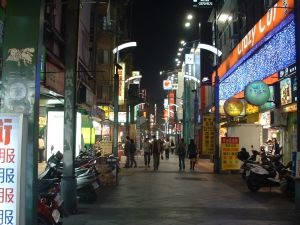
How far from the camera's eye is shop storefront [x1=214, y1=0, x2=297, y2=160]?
62.1 ft

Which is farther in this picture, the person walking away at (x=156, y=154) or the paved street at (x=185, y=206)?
the person walking away at (x=156, y=154)

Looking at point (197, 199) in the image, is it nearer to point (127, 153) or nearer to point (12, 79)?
point (12, 79)

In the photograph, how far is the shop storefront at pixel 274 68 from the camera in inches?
745

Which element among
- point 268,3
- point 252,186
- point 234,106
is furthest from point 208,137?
point 252,186

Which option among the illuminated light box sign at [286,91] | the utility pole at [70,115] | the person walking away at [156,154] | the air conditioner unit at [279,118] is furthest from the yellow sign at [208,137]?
the utility pole at [70,115]

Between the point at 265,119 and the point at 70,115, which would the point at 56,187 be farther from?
the point at 265,119

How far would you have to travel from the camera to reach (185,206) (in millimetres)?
12594

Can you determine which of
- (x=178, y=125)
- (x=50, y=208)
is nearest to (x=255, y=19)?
(x=50, y=208)

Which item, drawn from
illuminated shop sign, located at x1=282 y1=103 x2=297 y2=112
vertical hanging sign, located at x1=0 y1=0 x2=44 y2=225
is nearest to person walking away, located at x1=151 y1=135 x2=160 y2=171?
illuminated shop sign, located at x1=282 y1=103 x2=297 y2=112

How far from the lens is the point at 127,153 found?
27750 mm

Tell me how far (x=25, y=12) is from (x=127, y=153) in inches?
858

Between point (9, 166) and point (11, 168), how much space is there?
0.03 metres

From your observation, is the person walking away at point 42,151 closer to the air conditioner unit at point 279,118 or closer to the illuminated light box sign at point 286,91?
the air conditioner unit at point 279,118

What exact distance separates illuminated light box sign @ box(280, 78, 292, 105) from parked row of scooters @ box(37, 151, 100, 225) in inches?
333
